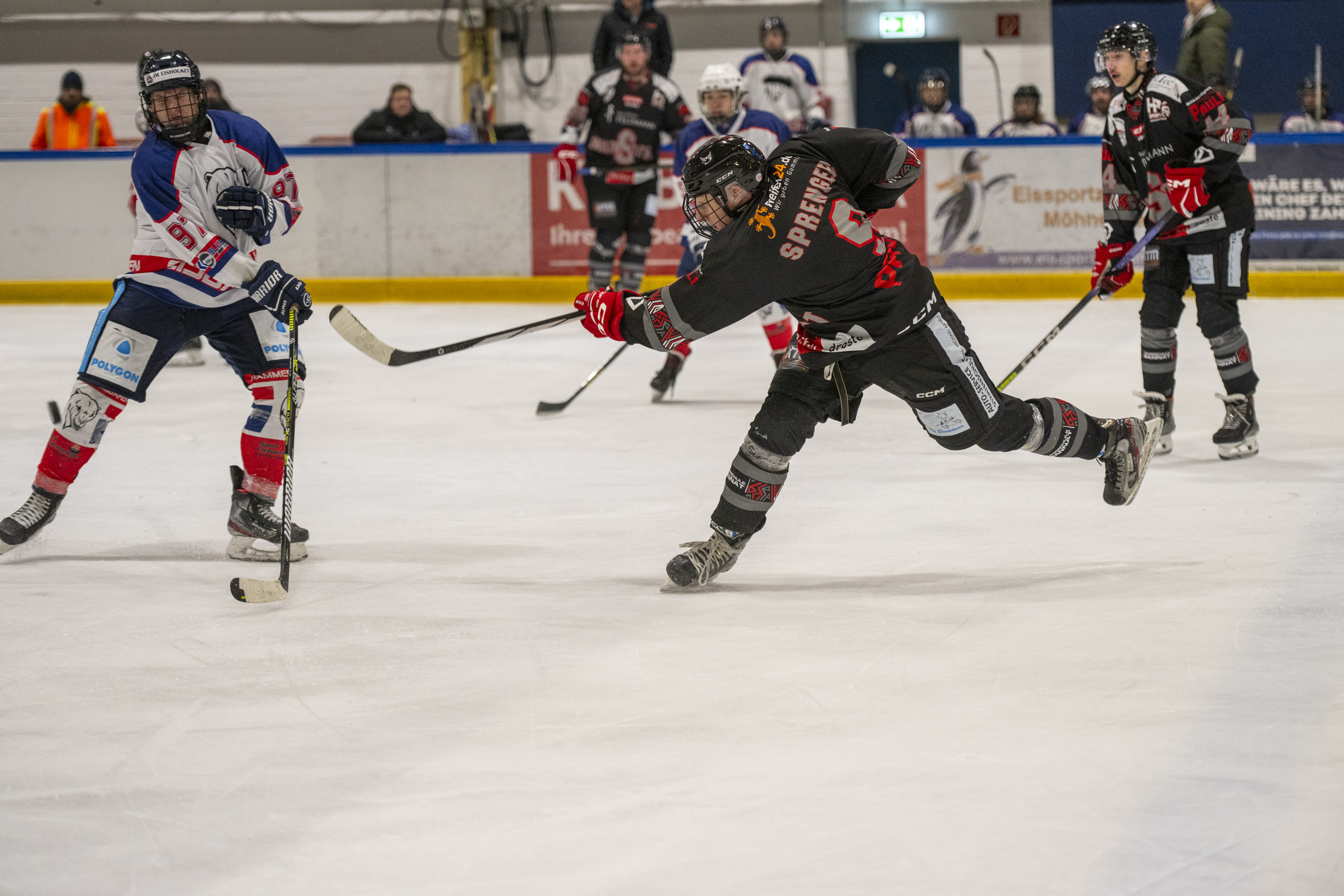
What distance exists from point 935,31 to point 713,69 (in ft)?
26.5

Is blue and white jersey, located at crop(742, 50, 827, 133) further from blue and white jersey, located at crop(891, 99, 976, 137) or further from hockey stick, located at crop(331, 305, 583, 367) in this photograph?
hockey stick, located at crop(331, 305, 583, 367)

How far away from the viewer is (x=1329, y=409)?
5.36 m

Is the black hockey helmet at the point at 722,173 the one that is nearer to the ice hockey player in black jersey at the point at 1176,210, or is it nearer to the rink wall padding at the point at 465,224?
the ice hockey player in black jersey at the point at 1176,210

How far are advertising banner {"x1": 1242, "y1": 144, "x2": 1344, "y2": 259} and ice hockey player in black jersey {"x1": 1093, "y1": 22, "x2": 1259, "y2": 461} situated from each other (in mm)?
4326

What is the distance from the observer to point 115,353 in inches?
134

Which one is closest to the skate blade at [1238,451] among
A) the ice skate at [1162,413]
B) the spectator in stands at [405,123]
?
the ice skate at [1162,413]

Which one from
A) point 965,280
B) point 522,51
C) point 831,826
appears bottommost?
point 831,826

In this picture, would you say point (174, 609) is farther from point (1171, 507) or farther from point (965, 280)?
point (965, 280)

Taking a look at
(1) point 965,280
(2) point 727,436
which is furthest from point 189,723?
(1) point 965,280

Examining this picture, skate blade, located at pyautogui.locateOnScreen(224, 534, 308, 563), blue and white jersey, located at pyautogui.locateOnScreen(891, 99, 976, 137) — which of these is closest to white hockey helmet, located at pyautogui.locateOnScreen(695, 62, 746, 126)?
skate blade, located at pyautogui.locateOnScreen(224, 534, 308, 563)

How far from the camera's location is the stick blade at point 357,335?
3266mm

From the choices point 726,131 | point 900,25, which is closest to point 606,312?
point 726,131

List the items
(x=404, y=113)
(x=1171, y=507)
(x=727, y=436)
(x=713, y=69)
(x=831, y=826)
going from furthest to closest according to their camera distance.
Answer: (x=404, y=113) → (x=713, y=69) → (x=727, y=436) → (x=1171, y=507) → (x=831, y=826)

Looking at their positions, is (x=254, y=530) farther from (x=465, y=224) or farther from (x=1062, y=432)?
(x=465, y=224)
